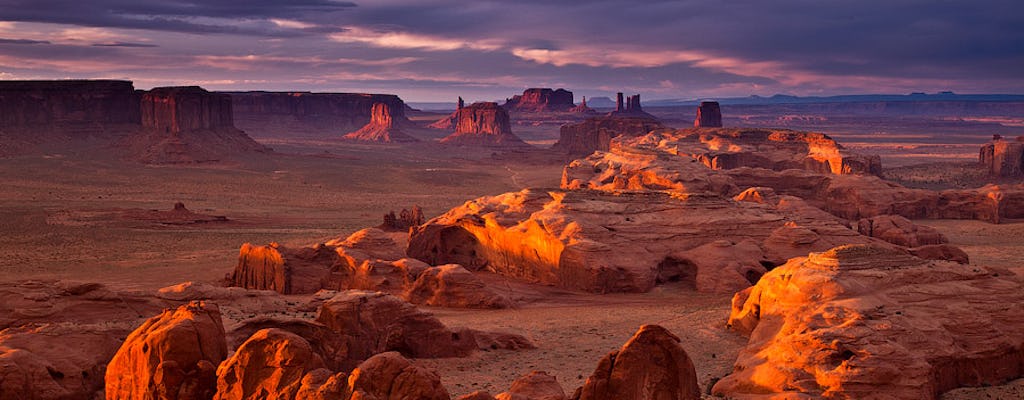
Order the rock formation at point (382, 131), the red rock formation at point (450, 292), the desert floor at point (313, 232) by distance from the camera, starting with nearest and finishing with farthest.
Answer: the desert floor at point (313, 232) → the red rock formation at point (450, 292) → the rock formation at point (382, 131)

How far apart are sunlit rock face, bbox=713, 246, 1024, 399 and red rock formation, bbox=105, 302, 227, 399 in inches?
371

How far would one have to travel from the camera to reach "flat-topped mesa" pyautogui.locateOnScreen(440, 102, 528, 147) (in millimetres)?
151875

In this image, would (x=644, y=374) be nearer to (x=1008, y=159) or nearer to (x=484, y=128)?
(x=1008, y=159)

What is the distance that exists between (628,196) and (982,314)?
16.7 metres

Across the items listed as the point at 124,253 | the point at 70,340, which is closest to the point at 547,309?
the point at 70,340

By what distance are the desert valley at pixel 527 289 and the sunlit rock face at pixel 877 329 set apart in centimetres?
6

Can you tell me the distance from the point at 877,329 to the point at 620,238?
573 inches

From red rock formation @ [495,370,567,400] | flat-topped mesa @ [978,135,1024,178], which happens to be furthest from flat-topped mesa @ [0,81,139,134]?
red rock formation @ [495,370,567,400]

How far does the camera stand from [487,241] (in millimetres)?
34250

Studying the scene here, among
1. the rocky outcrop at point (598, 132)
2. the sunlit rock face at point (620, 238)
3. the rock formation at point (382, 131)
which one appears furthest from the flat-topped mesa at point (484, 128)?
the sunlit rock face at point (620, 238)

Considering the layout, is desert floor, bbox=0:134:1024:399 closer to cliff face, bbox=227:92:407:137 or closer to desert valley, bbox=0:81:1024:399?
desert valley, bbox=0:81:1024:399

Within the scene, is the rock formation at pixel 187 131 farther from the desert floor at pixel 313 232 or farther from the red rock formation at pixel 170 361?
the red rock formation at pixel 170 361

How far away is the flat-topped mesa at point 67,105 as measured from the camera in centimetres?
9956

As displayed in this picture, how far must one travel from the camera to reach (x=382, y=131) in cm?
15788
